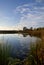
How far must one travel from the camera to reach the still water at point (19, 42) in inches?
102

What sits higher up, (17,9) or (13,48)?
(17,9)

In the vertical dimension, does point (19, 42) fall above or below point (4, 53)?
above

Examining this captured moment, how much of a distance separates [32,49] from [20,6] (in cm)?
63

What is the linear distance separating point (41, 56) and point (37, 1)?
770 mm

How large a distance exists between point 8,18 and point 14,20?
0.29 ft

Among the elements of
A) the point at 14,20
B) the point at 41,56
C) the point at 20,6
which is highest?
the point at 20,6

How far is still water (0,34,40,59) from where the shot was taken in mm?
2588

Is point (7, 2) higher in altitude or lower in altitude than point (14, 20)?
higher

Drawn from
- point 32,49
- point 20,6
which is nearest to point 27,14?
point 20,6

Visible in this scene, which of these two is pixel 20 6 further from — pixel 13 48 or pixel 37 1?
pixel 13 48

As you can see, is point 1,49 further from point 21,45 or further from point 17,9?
point 17,9

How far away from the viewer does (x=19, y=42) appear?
8.68ft

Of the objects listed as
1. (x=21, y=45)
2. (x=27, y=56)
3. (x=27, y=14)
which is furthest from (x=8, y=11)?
(x=27, y=56)

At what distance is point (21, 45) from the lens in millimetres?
2684
